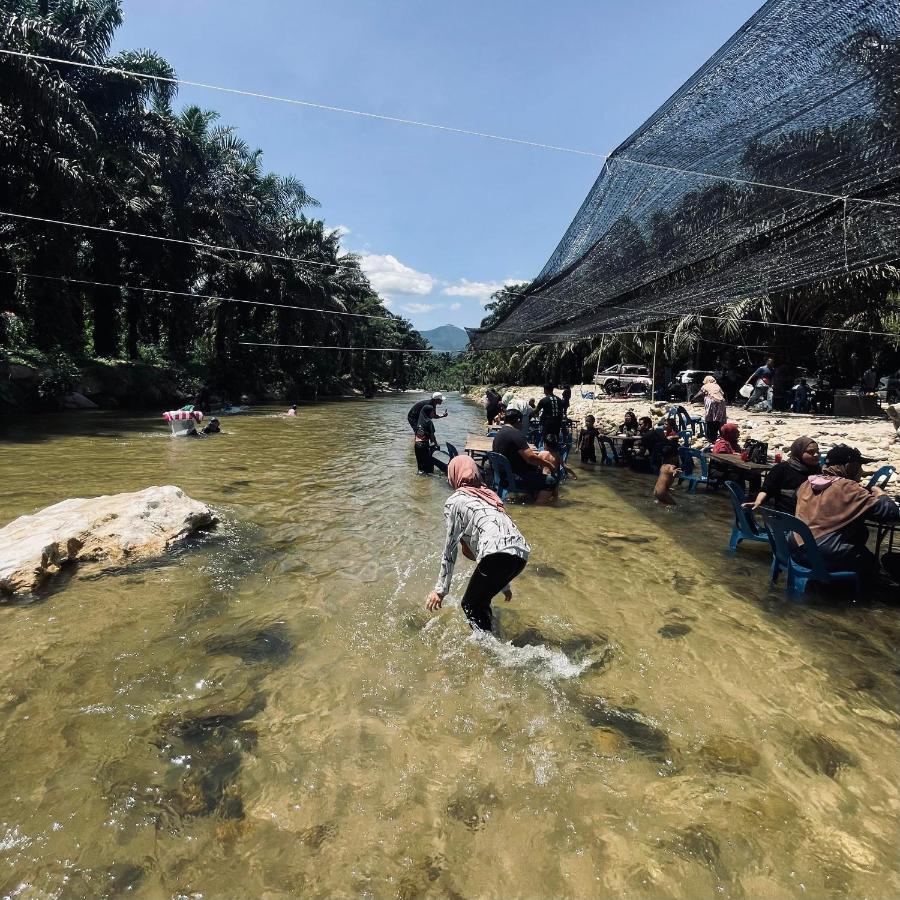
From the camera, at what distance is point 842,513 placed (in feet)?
14.6

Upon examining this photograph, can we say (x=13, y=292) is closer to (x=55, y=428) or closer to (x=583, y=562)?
(x=55, y=428)

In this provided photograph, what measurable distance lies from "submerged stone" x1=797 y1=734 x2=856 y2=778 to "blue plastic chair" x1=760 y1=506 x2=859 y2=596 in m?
2.04

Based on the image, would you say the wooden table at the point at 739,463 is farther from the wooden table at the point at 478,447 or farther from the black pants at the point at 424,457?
the black pants at the point at 424,457

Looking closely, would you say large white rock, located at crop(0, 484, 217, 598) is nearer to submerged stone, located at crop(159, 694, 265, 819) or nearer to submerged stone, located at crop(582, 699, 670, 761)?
submerged stone, located at crop(159, 694, 265, 819)

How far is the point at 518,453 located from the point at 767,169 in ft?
14.1

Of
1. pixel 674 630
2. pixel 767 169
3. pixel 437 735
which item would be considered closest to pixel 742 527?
pixel 674 630

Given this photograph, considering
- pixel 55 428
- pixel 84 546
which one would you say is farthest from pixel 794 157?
pixel 55 428

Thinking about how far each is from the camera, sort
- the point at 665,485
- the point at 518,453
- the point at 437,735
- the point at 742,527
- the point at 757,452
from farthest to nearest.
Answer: the point at 757,452 → the point at 665,485 → the point at 518,453 → the point at 742,527 → the point at 437,735

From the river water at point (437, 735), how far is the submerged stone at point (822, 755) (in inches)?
0.6

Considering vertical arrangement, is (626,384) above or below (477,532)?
above

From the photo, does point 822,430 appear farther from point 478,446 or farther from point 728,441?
point 478,446

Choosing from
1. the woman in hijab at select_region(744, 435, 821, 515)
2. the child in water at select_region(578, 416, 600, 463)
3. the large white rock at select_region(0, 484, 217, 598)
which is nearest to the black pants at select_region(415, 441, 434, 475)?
the child in water at select_region(578, 416, 600, 463)

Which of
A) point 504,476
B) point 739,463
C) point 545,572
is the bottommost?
point 545,572

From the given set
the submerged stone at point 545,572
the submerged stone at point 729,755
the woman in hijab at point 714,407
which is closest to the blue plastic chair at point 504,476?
the submerged stone at point 545,572
